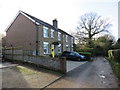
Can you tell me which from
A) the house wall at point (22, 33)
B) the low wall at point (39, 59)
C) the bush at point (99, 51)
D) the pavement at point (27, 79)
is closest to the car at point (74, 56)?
the house wall at point (22, 33)

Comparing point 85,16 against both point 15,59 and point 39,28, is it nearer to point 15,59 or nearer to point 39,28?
point 39,28

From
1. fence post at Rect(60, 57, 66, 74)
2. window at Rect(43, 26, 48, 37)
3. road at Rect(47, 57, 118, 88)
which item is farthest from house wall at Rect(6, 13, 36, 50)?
road at Rect(47, 57, 118, 88)

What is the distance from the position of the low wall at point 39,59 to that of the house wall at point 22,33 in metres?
4.29

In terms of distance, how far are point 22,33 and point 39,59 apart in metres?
10.3

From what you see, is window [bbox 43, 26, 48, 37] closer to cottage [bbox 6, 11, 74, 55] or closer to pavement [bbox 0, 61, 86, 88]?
cottage [bbox 6, 11, 74, 55]

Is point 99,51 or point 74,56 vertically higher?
point 99,51

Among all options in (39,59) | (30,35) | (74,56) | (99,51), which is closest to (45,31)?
(30,35)

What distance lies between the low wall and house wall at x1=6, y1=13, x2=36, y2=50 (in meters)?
4.29

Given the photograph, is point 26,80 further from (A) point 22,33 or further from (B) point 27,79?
(A) point 22,33

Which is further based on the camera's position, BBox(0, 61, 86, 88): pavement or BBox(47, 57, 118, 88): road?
BBox(47, 57, 118, 88): road

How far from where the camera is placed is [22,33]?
21.0 meters

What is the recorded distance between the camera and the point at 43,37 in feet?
68.6

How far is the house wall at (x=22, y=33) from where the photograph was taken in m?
19.5

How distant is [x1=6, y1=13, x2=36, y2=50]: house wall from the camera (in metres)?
19.5
